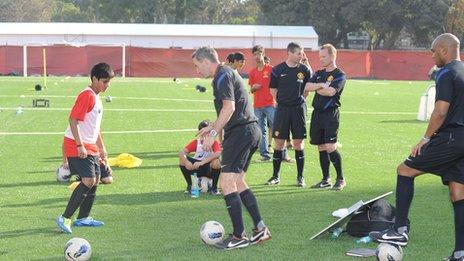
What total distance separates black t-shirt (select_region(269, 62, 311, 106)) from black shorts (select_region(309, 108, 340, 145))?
1.86ft

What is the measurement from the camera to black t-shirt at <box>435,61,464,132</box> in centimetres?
728

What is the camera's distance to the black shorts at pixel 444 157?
24.5ft

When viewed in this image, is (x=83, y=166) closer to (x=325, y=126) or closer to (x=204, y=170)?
(x=204, y=170)

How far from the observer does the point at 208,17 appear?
387 feet

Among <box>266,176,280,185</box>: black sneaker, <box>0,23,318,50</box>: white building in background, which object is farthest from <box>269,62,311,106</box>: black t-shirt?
<box>0,23,318,50</box>: white building in background

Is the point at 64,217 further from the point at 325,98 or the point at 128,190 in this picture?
the point at 325,98

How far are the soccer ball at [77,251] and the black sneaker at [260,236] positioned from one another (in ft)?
5.85

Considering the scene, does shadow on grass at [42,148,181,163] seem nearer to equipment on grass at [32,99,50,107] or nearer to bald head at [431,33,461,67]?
bald head at [431,33,461,67]

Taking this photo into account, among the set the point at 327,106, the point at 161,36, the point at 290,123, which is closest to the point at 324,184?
the point at 290,123

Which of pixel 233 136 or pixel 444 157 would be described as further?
pixel 233 136

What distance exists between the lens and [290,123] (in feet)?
40.0

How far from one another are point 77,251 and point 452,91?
384cm

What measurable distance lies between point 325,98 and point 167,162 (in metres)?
4.35

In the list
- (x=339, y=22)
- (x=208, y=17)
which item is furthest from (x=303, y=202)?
(x=208, y=17)
